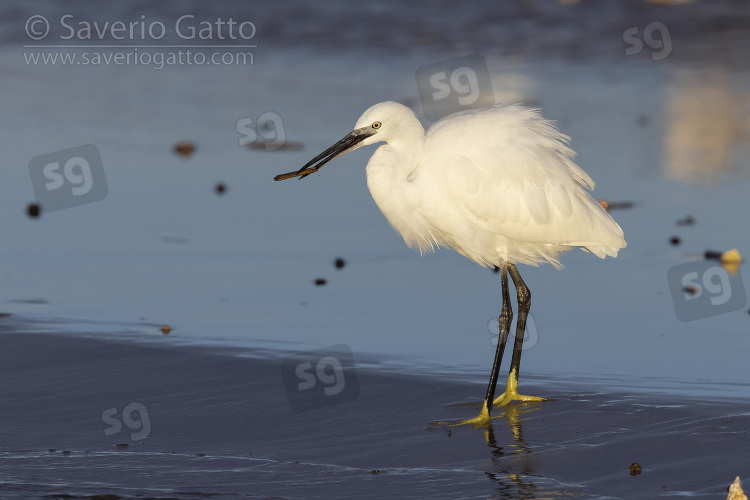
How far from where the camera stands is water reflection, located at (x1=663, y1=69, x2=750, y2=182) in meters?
12.3

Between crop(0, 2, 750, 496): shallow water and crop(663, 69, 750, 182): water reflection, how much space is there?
0.14 ft

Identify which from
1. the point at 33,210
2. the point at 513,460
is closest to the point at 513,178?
the point at 513,460

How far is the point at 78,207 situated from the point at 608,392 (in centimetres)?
596

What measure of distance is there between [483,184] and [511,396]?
1.19m

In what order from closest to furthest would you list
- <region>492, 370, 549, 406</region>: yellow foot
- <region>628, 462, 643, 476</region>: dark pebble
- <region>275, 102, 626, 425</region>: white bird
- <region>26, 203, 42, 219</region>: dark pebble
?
<region>628, 462, 643, 476</region>: dark pebble
<region>492, 370, 549, 406</region>: yellow foot
<region>275, 102, 626, 425</region>: white bird
<region>26, 203, 42, 219</region>: dark pebble

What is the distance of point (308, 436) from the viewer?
19.9ft

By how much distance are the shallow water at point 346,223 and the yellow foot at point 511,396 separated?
33 centimetres

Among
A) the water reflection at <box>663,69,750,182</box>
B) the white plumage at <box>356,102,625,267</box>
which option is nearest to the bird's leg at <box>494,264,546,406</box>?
the white plumage at <box>356,102,625,267</box>

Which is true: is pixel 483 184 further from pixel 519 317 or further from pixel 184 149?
pixel 184 149

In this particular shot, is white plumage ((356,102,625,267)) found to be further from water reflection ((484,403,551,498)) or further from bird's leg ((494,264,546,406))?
water reflection ((484,403,551,498))

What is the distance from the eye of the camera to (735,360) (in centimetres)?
703

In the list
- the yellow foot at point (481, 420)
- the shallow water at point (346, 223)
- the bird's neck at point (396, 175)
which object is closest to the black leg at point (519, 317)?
the shallow water at point (346, 223)

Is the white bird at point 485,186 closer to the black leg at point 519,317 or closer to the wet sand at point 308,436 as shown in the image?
the black leg at point 519,317

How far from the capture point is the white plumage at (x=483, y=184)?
22.1 ft
